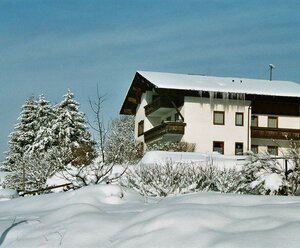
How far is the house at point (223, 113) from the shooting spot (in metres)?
42.8

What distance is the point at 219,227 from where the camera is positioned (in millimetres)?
6160

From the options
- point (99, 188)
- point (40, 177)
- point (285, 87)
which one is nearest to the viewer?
point (99, 188)

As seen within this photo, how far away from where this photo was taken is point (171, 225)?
631 centimetres

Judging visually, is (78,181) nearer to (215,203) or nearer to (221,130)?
(215,203)

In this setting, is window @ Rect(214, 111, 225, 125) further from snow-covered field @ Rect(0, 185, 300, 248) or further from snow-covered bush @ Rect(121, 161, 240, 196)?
snow-covered field @ Rect(0, 185, 300, 248)

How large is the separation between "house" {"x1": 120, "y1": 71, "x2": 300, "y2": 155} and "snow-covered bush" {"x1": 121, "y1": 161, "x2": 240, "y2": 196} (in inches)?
1057

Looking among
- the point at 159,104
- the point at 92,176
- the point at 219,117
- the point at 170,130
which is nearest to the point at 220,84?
the point at 219,117

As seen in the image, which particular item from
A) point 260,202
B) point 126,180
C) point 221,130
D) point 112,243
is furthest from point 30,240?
point 221,130

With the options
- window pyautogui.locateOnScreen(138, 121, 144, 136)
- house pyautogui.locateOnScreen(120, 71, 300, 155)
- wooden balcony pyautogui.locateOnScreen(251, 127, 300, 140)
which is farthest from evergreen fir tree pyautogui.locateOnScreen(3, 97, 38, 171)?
wooden balcony pyautogui.locateOnScreen(251, 127, 300, 140)

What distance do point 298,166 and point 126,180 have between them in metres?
4.22

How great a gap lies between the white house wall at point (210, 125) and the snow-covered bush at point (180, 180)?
28066 mm

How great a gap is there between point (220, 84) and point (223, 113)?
2755 millimetres

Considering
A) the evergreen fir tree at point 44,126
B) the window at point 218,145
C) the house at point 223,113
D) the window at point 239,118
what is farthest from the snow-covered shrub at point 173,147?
the evergreen fir tree at point 44,126

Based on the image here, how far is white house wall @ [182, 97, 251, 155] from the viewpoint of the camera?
43156 mm
